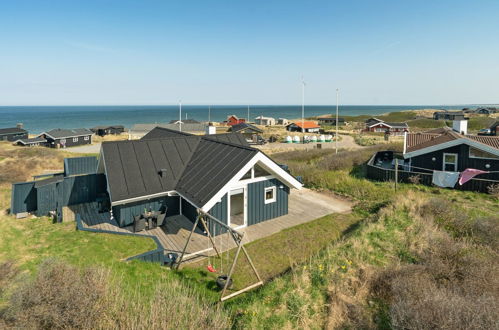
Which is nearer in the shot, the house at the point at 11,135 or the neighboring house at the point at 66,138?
the neighboring house at the point at 66,138

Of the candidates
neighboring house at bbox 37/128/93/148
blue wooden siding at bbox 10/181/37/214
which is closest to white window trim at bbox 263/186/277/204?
blue wooden siding at bbox 10/181/37/214

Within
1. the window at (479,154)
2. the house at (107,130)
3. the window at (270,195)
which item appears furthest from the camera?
the house at (107,130)

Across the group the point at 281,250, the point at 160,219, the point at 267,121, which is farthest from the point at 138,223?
the point at 267,121

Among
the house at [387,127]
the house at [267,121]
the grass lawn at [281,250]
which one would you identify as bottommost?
the grass lawn at [281,250]

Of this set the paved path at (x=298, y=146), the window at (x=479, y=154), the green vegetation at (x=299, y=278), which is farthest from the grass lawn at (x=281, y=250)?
the paved path at (x=298, y=146)

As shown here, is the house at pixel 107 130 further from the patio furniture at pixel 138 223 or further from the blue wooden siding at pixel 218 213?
the blue wooden siding at pixel 218 213

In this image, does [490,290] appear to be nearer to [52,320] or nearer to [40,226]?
[52,320]

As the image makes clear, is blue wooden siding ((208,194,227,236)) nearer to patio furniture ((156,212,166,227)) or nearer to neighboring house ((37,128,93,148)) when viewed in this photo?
patio furniture ((156,212,166,227))

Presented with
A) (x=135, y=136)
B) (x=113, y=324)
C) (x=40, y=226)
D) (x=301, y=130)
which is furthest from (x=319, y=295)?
(x=301, y=130)
